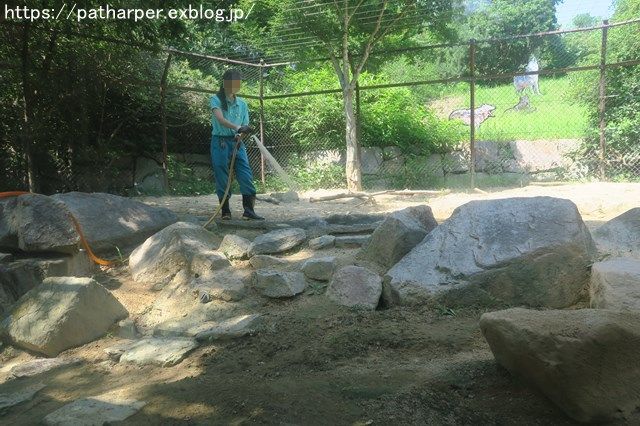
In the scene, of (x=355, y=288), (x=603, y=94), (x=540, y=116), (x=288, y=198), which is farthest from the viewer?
(x=540, y=116)

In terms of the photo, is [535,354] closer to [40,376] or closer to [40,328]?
[40,376]

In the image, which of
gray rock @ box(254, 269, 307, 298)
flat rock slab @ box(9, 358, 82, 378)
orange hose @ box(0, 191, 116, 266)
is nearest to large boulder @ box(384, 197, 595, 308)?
gray rock @ box(254, 269, 307, 298)

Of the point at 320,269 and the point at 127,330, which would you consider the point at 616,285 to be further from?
the point at 127,330

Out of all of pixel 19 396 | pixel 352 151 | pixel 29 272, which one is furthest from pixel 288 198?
pixel 19 396

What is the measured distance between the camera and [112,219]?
525cm

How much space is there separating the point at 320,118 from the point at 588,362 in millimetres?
9525

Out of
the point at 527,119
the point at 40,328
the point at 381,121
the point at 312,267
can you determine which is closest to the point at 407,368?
the point at 312,267

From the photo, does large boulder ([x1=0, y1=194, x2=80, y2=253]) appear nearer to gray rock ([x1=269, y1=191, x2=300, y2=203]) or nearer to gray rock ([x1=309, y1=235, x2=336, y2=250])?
gray rock ([x1=309, y1=235, x2=336, y2=250])

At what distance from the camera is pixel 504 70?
37.7 feet

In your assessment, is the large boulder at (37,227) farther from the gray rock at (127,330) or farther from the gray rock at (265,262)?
the gray rock at (265,262)

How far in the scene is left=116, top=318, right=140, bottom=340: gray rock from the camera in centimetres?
392

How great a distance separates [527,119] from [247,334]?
9530 mm

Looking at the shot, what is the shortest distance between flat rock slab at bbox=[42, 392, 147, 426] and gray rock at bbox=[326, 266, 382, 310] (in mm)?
1495

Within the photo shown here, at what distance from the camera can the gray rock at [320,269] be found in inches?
163
